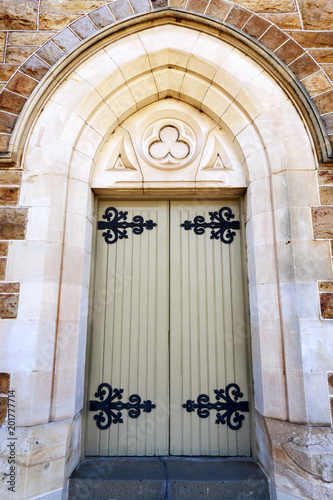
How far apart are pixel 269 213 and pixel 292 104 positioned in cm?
98

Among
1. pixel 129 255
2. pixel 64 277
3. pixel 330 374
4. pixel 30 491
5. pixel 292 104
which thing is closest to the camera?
pixel 30 491

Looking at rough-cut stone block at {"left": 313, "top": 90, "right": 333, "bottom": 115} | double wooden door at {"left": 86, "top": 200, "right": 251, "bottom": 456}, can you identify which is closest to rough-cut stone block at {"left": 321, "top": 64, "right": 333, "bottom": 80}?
rough-cut stone block at {"left": 313, "top": 90, "right": 333, "bottom": 115}

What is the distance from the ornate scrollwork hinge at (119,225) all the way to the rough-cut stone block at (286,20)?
2.12m

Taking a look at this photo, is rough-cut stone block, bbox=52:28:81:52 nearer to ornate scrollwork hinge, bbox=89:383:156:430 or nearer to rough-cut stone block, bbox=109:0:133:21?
rough-cut stone block, bbox=109:0:133:21

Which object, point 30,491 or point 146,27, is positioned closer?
point 30,491

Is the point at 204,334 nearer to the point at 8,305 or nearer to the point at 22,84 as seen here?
the point at 8,305

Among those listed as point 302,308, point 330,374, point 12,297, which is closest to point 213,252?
point 302,308

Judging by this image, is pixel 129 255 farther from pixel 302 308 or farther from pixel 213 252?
pixel 302 308

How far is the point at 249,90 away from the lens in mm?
2723

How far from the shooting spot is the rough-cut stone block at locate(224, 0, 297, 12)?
283 centimetres

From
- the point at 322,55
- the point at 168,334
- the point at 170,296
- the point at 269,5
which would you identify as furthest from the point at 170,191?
the point at 269,5

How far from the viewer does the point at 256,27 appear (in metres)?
2.78

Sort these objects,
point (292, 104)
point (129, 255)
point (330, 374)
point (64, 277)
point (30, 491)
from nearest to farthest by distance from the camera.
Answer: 1. point (30, 491)
2. point (330, 374)
3. point (64, 277)
4. point (292, 104)
5. point (129, 255)

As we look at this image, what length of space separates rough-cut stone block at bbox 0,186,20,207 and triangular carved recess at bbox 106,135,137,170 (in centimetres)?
84
